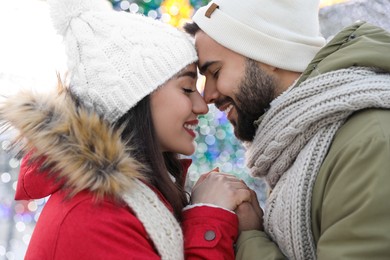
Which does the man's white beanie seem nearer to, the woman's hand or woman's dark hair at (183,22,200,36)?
woman's dark hair at (183,22,200,36)

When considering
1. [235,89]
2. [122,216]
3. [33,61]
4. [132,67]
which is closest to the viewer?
[122,216]

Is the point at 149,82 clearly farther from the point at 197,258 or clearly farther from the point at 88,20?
the point at 197,258

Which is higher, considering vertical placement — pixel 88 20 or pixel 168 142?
pixel 88 20

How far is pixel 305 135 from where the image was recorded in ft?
5.01

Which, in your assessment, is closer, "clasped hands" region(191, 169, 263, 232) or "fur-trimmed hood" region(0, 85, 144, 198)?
"fur-trimmed hood" region(0, 85, 144, 198)

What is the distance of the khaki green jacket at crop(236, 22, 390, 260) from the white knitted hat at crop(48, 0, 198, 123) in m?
0.54

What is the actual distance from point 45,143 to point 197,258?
22.3 inches

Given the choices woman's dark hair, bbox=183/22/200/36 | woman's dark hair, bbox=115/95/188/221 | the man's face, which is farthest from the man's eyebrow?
woman's dark hair, bbox=115/95/188/221

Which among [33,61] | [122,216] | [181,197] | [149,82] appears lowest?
[33,61]

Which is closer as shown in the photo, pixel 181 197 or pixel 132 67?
pixel 132 67

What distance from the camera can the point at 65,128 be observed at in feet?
4.82

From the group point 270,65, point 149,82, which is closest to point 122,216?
point 149,82

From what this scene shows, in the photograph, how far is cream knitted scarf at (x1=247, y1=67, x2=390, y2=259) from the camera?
1.42 metres

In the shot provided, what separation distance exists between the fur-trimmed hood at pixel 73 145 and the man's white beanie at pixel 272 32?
738 millimetres
